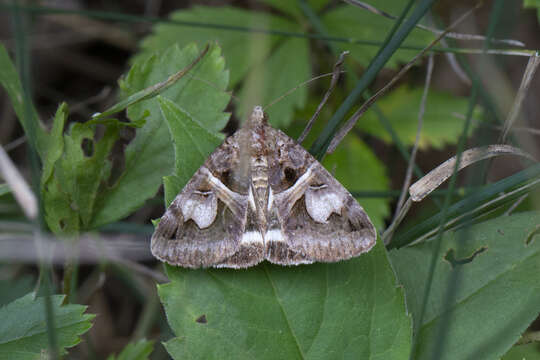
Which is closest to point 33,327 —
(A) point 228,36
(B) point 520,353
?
(B) point 520,353

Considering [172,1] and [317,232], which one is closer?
[317,232]

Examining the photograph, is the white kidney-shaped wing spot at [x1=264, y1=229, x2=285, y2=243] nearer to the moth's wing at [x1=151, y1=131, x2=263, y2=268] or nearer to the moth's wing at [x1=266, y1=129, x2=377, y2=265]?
the moth's wing at [x1=266, y1=129, x2=377, y2=265]

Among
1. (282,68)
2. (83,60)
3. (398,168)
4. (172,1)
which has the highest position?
(172,1)

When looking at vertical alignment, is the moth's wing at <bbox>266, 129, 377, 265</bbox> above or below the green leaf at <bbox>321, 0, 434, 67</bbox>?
below

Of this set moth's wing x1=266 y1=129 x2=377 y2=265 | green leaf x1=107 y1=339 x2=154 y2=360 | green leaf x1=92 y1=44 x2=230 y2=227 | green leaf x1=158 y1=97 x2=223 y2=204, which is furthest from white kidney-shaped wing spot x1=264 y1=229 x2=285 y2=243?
green leaf x1=107 y1=339 x2=154 y2=360

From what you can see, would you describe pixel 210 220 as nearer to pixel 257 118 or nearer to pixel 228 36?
pixel 257 118

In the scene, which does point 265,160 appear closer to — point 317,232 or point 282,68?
point 317,232

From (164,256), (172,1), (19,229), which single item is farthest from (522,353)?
(172,1)
